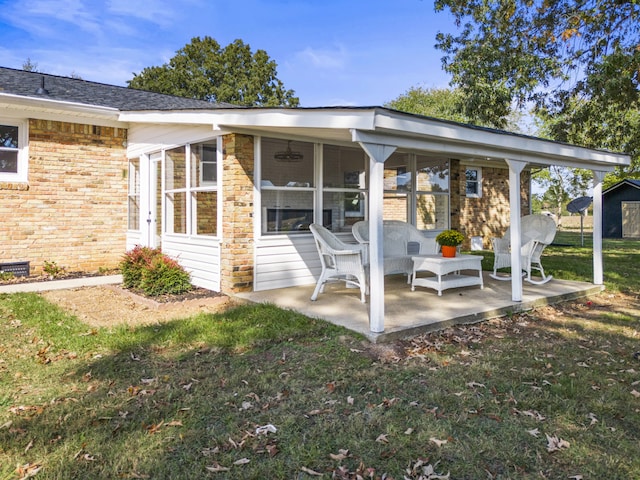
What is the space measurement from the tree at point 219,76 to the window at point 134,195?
19710mm

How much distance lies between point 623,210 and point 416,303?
22528 millimetres

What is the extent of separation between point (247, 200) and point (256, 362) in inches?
111

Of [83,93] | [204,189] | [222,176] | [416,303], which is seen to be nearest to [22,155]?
[83,93]

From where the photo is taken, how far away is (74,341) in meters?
4.23

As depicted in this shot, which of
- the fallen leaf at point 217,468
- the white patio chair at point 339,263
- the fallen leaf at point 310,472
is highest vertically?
the white patio chair at point 339,263

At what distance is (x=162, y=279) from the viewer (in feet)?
20.2

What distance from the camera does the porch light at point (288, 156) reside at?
638 centimetres

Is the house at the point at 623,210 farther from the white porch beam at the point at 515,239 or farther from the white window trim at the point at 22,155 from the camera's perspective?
the white window trim at the point at 22,155

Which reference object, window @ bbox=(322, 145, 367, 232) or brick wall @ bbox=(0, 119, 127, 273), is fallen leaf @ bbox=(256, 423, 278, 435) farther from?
brick wall @ bbox=(0, 119, 127, 273)

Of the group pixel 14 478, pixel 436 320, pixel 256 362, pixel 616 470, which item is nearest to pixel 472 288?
pixel 436 320

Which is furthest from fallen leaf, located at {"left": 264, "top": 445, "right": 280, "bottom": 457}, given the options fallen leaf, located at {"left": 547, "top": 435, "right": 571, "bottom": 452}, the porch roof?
the porch roof

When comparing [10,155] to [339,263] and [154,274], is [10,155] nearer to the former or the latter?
[154,274]

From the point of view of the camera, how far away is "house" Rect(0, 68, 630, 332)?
5.19 metres

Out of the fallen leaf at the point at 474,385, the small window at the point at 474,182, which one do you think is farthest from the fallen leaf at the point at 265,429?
the small window at the point at 474,182
